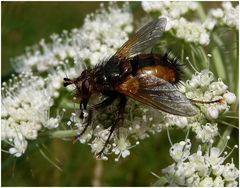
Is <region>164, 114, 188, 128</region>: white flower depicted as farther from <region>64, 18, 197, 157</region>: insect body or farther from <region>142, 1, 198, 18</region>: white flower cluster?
<region>142, 1, 198, 18</region>: white flower cluster

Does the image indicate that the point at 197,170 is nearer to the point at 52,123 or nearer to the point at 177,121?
the point at 177,121

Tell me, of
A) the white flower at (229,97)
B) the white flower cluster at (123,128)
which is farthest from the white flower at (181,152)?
the white flower at (229,97)

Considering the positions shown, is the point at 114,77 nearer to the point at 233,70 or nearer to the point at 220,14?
the point at 233,70

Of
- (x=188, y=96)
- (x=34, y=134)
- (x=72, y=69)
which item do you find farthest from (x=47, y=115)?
(x=188, y=96)

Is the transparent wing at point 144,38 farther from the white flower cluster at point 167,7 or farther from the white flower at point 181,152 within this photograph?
the white flower at point 181,152

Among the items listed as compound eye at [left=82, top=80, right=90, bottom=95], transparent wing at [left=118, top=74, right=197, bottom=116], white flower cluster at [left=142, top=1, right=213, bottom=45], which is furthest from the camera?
white flower cluster at [left=142, top=1, right=213, bottom=45]

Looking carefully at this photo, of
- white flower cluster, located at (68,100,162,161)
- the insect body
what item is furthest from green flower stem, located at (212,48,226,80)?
white flower cluster, located at (68,100,162,161)
